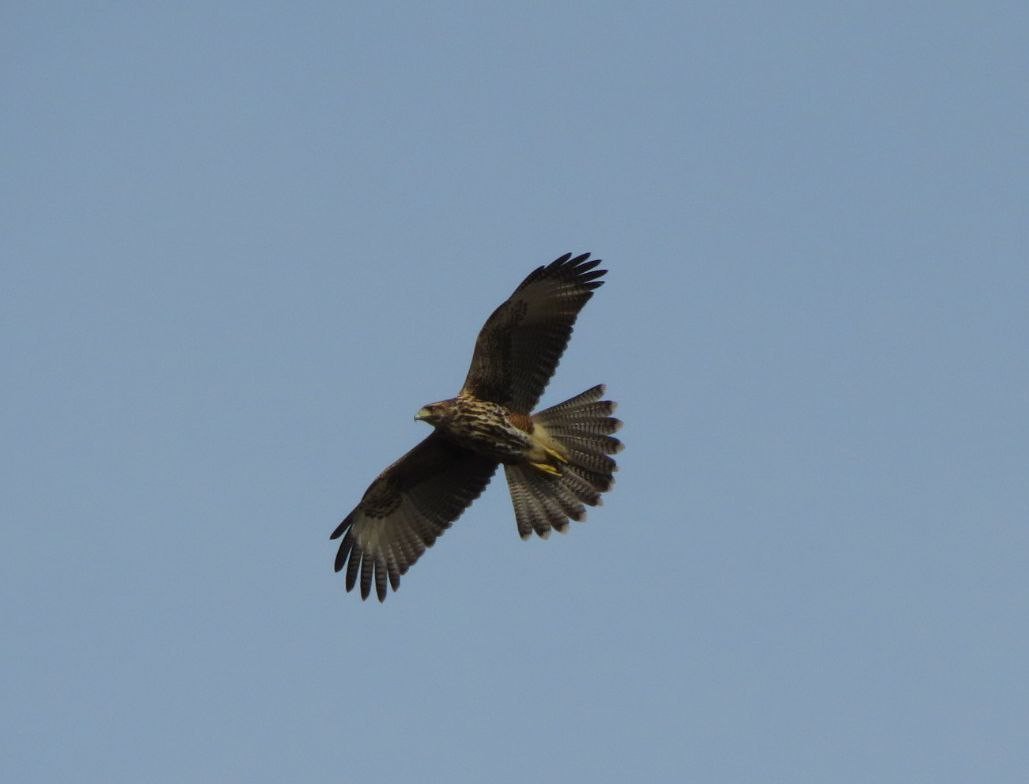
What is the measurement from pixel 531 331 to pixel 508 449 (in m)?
1.16

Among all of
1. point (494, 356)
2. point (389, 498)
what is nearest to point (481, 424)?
point (494, 356)

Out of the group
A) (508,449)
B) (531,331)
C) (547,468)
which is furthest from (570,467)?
(531,331)

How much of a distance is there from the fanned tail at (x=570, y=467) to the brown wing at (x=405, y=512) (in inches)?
19.2

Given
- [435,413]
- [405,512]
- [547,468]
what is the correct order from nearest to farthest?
[435,413]
[547,468]
[405,512]

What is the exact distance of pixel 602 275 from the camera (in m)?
15.6

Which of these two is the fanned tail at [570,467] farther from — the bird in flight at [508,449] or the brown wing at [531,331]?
the brown wing at [531,331]

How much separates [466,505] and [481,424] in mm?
1376

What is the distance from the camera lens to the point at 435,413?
15336 mm

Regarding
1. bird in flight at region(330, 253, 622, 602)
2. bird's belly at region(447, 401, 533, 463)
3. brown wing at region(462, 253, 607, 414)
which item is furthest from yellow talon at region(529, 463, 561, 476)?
brown wing at region(462, 253, 607, 414)

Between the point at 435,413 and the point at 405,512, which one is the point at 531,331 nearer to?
the point at 435,413

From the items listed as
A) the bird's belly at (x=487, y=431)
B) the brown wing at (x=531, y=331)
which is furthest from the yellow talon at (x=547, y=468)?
the brown wing at (x=531, y=331)

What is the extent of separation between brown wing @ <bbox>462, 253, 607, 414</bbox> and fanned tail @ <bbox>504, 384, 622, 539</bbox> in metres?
0.59

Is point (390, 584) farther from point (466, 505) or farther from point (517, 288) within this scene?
point (517, 288)

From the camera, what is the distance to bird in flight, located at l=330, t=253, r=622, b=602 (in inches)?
609
